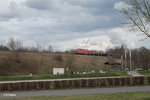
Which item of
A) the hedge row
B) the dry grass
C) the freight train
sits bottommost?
the hedge row

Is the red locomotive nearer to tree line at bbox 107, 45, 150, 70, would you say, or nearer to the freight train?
the freight train

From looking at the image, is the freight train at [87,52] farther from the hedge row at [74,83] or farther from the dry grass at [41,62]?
the hedge row at [74,83]

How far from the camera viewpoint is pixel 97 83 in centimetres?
4047

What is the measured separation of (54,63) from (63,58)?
7.27m

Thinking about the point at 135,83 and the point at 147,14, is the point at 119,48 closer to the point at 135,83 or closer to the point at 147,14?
the point at 135,83

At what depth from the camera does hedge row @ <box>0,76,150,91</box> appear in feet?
121

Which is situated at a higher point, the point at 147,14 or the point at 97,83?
the point at 147,14

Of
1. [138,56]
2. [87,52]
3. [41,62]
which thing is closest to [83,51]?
[87,52]

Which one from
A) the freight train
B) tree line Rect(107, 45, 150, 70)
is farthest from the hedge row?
the freight train

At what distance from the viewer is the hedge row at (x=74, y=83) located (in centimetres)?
3681

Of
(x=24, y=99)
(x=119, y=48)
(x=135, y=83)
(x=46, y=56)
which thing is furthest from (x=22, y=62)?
(x=24, y=99)

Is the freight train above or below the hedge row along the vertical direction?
above

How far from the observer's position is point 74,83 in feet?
131

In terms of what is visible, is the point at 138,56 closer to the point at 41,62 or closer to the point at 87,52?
the point at 87,52
